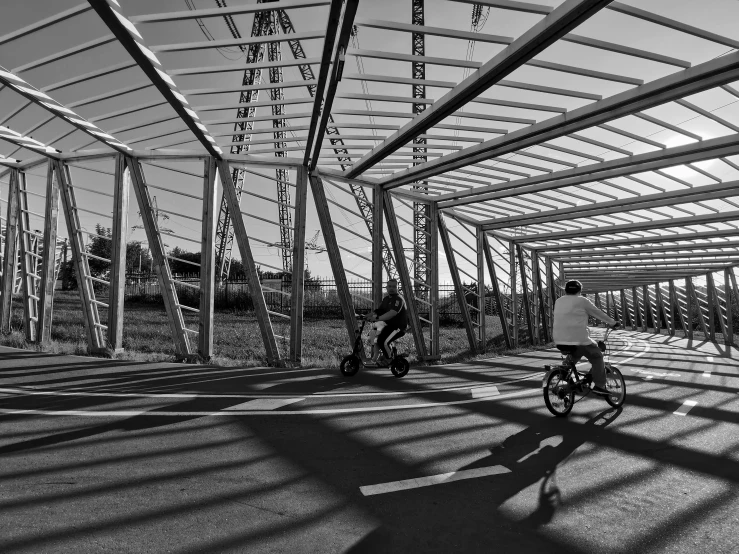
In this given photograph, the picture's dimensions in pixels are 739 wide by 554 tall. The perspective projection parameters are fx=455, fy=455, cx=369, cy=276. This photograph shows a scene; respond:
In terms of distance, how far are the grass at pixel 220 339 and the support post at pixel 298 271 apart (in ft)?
1.72

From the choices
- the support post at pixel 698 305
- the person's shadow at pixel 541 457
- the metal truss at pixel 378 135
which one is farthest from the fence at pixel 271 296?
the support post at pixel 698 305

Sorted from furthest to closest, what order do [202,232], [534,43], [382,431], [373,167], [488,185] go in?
1. [488,185]
2. [373,167]
3. [202,232]
4. [534,43]
5. [382,431]

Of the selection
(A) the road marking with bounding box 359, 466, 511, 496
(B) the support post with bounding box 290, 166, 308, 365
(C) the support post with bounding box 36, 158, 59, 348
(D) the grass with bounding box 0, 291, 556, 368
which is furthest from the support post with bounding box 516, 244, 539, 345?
(A) the road marking with bounding box 359, 466, 511, 496

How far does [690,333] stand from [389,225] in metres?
31.5

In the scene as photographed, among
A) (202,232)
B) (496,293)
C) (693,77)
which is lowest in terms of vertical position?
(496,293)

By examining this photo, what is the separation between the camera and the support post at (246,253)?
9773 millimetres

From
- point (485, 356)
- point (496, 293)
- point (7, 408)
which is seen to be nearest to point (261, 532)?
point (7, 408)

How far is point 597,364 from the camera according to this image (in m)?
5.86

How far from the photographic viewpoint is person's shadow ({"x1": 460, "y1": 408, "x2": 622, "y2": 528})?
9.74 feet

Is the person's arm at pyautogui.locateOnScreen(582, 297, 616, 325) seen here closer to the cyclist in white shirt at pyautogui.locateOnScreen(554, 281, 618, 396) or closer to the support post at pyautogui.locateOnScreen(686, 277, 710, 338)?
the cyclist in white shirt at pyautogui.locateOnScreen(554, 281, 618, 396)

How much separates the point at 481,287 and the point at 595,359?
33.9 ft

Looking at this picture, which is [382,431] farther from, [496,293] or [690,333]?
[690,333]

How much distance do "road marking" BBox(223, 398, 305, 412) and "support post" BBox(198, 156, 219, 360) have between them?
434 centimetres

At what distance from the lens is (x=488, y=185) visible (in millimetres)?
11938
